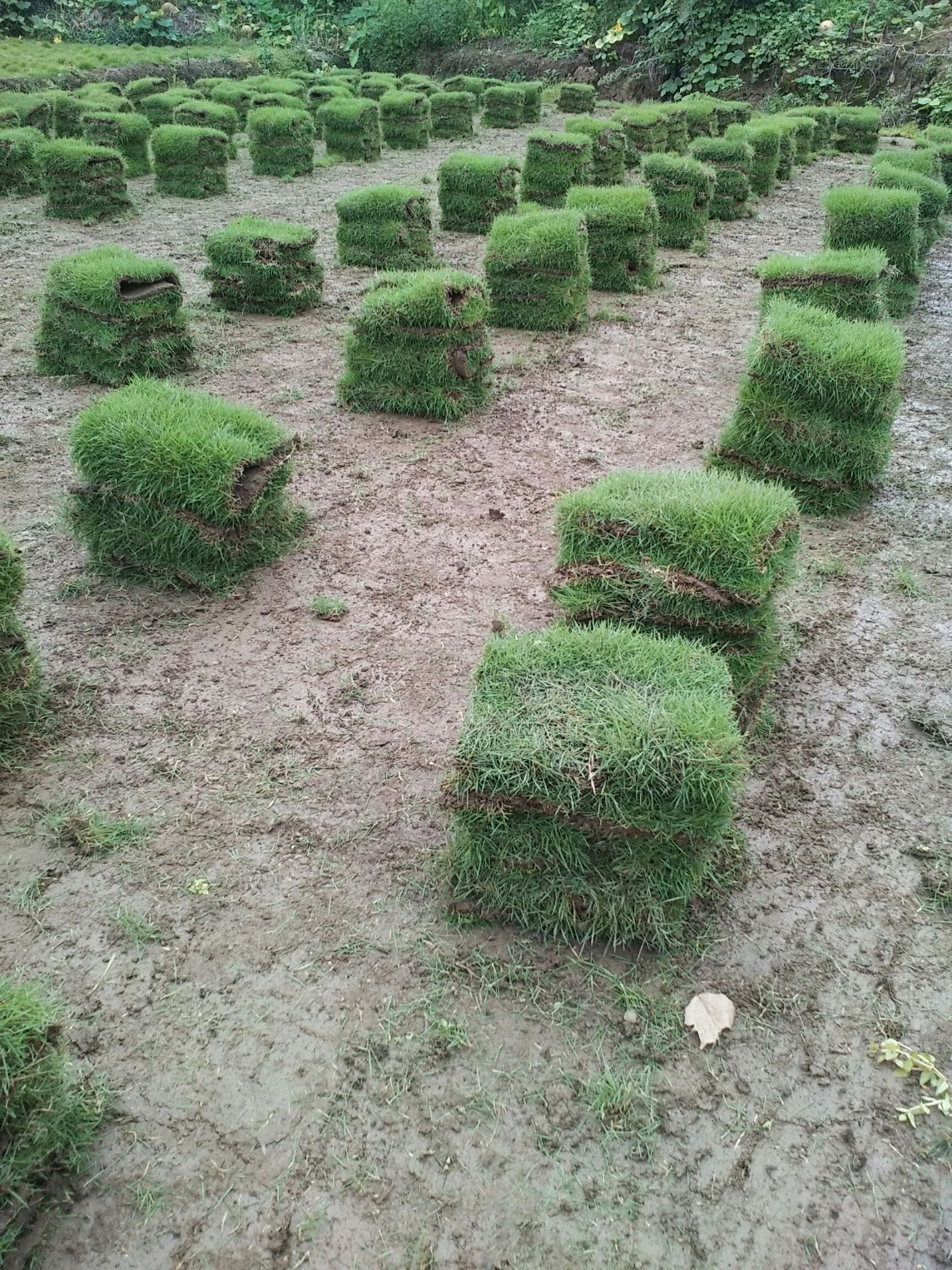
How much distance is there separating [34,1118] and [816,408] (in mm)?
4363

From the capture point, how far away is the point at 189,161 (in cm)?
1080

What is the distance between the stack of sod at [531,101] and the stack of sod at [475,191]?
823 centimetres

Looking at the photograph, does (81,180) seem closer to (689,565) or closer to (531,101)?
(689,565)

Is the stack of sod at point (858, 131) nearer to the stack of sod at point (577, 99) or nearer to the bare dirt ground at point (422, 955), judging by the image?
the stack of sod at point (577, 99)

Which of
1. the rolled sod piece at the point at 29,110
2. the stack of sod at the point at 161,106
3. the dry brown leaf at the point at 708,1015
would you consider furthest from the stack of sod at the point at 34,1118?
the stack of sod at the point at 161,106

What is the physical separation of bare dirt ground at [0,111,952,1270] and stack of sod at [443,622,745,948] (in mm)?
153

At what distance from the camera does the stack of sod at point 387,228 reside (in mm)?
7922

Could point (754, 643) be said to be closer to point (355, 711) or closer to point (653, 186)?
point (355, 711)

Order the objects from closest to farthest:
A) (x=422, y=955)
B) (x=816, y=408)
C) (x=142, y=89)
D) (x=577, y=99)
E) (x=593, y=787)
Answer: (x=593, y=787), (x=422, y=955), (x=816, y=408), (x=142, y=89), (x=577, y=99)

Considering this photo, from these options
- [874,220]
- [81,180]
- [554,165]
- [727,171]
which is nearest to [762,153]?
[727,171]

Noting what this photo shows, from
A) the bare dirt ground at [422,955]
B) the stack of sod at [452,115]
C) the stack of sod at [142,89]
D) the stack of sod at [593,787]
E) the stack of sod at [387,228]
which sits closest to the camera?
the bare dirt ground at [422,955]

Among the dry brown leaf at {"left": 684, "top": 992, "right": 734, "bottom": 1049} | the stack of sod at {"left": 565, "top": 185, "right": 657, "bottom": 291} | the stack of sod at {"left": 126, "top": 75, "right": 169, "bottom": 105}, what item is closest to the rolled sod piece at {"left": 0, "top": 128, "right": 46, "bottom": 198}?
the stack of sod at {"left": 126, "top": 75, "right": 169, "bottom": 105}

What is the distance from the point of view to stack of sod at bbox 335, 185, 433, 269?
7.92m

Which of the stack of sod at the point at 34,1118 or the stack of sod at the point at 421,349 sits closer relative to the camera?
the stack of sod at the point at 34,1118
